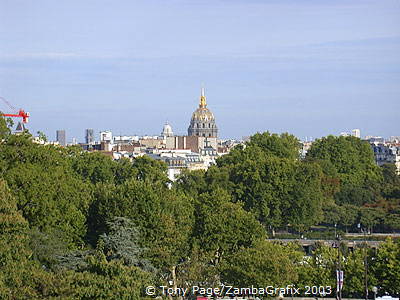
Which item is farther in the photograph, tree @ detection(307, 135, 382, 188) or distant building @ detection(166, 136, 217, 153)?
distant building @ detection(166, 136, 217, 153)

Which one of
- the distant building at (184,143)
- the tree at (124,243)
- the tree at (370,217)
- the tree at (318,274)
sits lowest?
the tree at (318,274)

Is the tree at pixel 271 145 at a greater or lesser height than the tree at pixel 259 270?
greater

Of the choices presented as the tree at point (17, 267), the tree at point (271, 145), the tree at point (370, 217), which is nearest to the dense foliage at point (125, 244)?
the tree at point (17, 267)

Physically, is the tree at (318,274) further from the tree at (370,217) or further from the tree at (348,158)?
the tree at (348,158)

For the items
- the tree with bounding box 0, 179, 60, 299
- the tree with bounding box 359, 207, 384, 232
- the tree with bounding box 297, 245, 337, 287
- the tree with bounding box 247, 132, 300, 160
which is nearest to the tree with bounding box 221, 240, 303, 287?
the tree with bounding box 297, 245, 337, 287

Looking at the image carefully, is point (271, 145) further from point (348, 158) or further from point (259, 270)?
point (259, 270)

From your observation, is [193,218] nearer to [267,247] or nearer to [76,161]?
[267,247]

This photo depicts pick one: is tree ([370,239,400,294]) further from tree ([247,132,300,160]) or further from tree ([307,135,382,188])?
tree ([247,132,300,160])

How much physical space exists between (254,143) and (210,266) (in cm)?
5838

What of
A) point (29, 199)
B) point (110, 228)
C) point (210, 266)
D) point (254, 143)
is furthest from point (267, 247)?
point (254, 143)

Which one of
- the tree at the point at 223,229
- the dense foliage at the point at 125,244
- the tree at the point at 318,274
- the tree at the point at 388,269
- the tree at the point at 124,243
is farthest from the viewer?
the tree at the point at 223,229

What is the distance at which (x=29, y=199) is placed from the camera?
1896 inches

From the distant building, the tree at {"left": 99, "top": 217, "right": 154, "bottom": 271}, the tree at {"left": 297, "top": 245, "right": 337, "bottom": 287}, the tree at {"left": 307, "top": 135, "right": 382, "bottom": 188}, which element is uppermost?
the distant building

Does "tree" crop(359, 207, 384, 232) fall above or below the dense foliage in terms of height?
above
